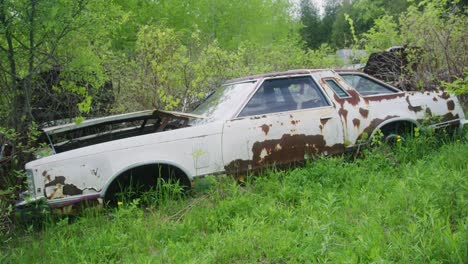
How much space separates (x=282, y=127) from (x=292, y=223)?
1570 millimetres

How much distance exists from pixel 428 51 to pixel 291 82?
419 cm

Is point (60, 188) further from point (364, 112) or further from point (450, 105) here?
point (450, 105)

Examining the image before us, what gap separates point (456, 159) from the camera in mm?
4562

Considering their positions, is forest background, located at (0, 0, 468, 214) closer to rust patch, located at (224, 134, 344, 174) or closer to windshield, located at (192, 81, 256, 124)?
windshield, located at (192, 81, 256, 124)

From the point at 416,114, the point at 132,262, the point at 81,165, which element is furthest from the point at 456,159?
the point at 81,165

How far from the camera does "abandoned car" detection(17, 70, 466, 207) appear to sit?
4004 millimetres

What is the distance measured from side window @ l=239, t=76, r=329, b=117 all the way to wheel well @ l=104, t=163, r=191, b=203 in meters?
1.13

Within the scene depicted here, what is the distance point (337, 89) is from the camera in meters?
5.29

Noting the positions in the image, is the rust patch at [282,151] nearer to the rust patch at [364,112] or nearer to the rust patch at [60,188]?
the rust patch at [364,112]

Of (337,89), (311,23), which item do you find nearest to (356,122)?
(337,89)

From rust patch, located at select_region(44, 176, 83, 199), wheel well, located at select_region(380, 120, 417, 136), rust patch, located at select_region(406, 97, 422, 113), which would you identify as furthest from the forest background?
wheel well, located at select_region(380, 120, 417, 136)

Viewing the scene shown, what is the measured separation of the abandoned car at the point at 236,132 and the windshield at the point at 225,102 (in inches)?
0.7

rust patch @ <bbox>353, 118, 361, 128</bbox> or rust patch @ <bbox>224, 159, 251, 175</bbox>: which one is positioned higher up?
rust patch @ <bbox>353, 118, 361, 128</bbox>

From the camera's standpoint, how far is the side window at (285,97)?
16.0 ft
